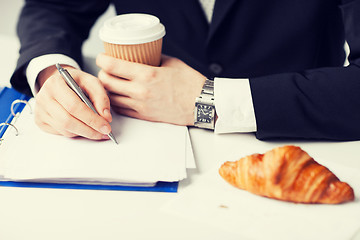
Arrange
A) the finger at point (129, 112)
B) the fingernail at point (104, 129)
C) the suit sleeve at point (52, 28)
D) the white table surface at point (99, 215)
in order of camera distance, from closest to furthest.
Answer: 1. the white table surface at point (99, 215)
2. the fingernail at point (104, 129)
3. the finger at point (129, 112)
4. the suit sleeve at point (52, 28)

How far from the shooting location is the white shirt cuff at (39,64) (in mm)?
813

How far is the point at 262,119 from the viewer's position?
0.67 metres

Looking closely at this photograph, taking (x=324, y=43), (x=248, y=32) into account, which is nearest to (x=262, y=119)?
(x=248, y=32)

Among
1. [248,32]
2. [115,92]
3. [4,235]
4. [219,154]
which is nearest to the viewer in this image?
[4,235]

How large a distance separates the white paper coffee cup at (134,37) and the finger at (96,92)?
2.8 inches

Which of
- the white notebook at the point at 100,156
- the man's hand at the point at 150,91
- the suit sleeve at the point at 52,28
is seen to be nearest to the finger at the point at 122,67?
the man's hand at the point at 150,91

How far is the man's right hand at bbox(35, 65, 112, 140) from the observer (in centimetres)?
64

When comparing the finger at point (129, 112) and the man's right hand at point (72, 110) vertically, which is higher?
the man's right hand at point (72, 110)

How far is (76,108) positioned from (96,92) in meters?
0.06

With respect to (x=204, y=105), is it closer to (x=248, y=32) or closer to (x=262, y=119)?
(x=262, y=119)

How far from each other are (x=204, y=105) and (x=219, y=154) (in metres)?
0.12

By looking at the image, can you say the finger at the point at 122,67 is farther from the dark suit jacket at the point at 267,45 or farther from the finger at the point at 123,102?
the dark suit jacket at the point at 267,45

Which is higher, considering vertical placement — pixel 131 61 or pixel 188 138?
pixel 131 61

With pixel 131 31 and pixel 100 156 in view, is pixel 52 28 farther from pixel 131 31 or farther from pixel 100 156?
pixel 100 156
